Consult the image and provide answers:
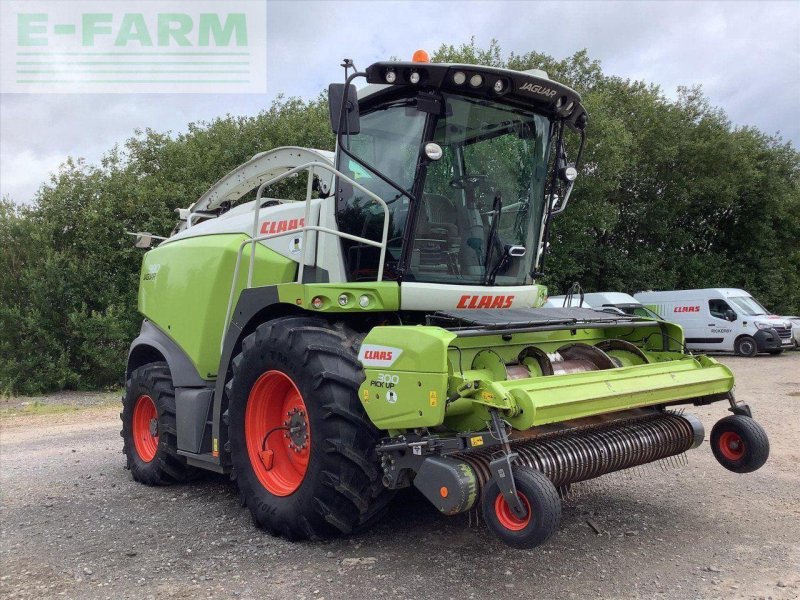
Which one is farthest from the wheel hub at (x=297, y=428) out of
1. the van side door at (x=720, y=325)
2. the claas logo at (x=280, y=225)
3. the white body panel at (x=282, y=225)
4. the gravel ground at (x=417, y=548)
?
the van side door at (x=720, y=325)

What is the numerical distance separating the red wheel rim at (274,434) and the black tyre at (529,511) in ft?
5.00

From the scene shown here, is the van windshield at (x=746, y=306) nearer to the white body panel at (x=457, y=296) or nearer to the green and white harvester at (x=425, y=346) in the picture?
the green and white harvester at (x=425, y=346)

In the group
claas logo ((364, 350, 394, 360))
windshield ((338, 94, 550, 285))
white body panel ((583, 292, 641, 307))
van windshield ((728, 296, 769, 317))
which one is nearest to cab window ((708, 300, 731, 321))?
van windshield ((728, 296, 769, 317))

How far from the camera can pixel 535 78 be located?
4.48 meters

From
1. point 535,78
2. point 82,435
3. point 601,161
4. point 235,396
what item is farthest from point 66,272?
point 601,161

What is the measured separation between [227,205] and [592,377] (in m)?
4.71

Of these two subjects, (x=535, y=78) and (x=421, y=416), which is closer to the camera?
(x=421, y=416)

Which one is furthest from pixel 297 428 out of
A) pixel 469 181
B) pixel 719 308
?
pixel 719 308

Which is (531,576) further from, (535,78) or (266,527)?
(535,78)

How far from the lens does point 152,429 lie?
602 cm

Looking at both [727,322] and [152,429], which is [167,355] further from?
[727,322]

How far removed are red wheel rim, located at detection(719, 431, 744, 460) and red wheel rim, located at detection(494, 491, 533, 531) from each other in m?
1.99

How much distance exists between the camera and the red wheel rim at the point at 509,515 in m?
3.08

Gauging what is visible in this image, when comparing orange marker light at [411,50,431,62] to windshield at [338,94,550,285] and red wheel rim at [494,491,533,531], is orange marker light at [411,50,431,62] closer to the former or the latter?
windshield at [338,94,550,285]
